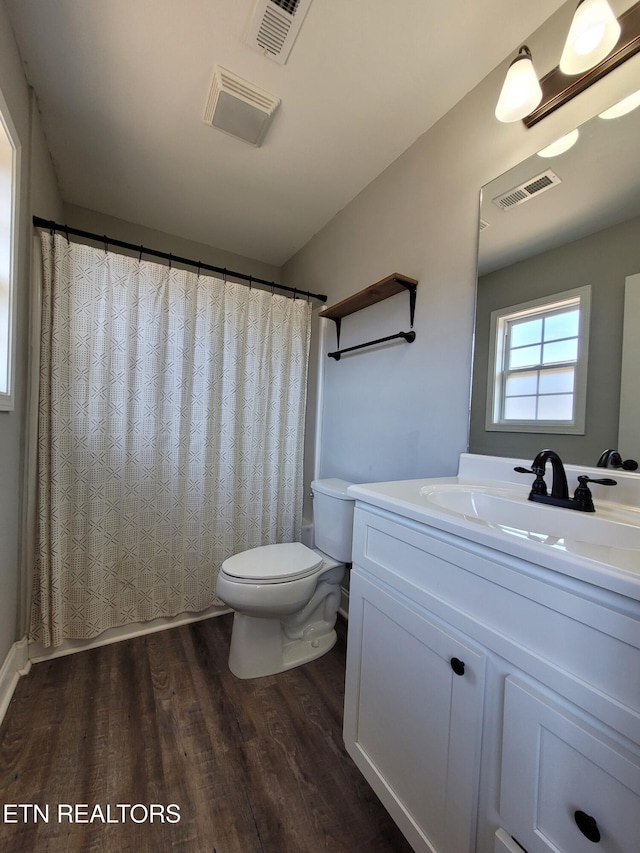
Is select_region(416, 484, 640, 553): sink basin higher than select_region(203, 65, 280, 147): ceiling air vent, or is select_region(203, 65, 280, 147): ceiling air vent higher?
select_region(203, 65, 280, 147): ceiling air vent

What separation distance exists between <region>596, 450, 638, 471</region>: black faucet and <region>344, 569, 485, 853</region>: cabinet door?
2.05ft

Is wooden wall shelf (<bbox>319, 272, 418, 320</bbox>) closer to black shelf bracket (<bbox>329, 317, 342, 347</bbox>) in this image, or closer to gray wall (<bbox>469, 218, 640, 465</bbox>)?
black shelf bracket (<bbox>329, 317, 342, 347</bbox>)

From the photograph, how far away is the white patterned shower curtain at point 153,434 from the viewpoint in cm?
148

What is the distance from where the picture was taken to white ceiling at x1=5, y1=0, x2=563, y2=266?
1.07 meters

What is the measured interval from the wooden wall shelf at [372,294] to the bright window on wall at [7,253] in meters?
1.35

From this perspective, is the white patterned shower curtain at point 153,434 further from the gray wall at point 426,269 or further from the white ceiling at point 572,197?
the white ceiling at point 572,197

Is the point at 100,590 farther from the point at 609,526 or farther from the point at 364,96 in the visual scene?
the point at 364,96

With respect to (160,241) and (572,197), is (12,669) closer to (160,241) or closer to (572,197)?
(160,241)

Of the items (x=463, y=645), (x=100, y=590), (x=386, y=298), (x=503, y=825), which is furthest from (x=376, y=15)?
(x=100, y=590)

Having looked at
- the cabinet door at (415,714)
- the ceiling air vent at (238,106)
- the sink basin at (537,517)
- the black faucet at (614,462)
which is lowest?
the cabinet door at (415,714)

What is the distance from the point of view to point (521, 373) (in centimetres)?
110

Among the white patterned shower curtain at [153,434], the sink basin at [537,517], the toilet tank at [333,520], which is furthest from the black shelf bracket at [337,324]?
the sink basin at [537,517]

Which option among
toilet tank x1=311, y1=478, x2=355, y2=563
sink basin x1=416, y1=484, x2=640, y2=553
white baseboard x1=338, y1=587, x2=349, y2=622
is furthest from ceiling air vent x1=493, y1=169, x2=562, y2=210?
white baseboard x1=338, y1=587, x2=349, y2=622

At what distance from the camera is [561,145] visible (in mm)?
1017
